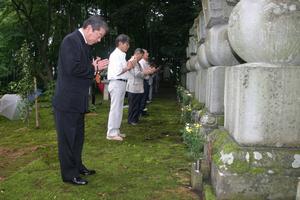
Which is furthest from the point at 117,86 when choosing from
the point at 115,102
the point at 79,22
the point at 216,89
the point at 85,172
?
the point at 79,22

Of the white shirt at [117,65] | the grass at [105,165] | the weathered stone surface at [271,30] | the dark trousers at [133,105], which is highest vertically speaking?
the weathered stone surface at [271,30]

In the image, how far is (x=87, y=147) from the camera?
6539 millimetres

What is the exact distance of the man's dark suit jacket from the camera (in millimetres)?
4434

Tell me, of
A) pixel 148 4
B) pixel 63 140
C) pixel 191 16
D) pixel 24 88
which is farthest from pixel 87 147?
pixel 148 4

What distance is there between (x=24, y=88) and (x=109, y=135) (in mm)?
3023

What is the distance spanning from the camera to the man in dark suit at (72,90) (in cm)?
445

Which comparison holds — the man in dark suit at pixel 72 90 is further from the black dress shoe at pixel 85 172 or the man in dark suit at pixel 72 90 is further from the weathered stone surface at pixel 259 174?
the weathered stone surface at pixel 259 174

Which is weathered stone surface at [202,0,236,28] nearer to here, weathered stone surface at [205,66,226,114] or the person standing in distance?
weathered stone surface at [205,66,226,114]

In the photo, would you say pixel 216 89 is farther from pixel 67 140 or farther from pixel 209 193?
pixel 67 140

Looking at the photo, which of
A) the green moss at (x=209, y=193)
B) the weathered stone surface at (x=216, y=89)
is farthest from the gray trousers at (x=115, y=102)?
the green moss at (x=209, y=193)

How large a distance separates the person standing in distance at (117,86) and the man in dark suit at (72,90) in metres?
2.48

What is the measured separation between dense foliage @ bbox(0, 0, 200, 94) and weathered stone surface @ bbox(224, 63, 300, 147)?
11690 mm

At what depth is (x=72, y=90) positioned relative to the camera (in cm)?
452

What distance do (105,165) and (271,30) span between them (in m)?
2.95
